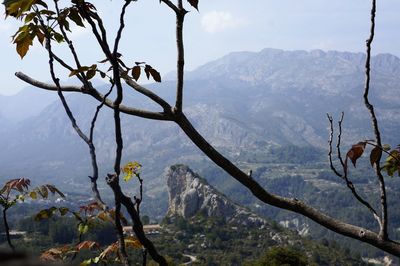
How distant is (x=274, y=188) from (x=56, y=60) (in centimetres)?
17235

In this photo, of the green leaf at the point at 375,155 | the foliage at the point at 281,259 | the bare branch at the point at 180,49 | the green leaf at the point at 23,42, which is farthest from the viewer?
the foliage at the point at 281,259

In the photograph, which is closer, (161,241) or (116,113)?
(116,113)

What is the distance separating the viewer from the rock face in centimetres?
6912

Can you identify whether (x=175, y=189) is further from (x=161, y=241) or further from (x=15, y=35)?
(x=15, y=35)

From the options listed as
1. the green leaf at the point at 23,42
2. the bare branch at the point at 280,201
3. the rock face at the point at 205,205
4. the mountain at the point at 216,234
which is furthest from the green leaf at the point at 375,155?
the rock face at the point at 205,205

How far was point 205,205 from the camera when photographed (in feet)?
234

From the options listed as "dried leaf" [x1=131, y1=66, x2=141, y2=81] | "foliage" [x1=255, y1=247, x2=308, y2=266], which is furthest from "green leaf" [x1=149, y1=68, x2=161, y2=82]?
"foliage" [x1=255, y1=247, x2=308, y2=266]

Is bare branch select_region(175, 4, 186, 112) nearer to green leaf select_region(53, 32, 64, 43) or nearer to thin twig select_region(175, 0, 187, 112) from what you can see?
thin twig select_region(175, 0, 187, 112)

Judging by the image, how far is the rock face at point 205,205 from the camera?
69.1m

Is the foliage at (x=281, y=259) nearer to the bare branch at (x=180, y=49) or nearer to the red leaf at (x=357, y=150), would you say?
the red leaf at (x=357, y=150)

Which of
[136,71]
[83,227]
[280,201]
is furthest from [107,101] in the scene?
[83,227]

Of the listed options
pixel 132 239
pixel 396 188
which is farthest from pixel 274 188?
pixel 132 239

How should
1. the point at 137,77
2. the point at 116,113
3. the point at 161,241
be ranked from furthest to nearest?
the point at 161,241, the point at 137,77, the point at 116,113

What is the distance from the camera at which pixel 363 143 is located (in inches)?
70.6
